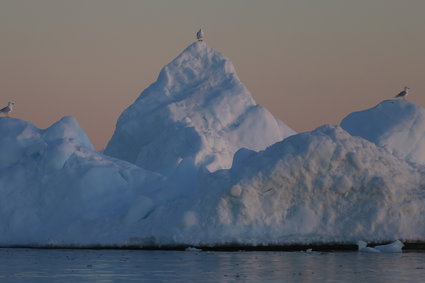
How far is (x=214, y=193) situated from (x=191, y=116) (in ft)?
57.5

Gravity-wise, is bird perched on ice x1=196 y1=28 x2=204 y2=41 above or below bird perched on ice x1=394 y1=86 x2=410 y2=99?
above

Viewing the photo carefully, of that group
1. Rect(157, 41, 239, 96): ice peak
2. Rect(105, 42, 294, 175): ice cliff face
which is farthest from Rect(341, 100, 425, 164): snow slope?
Rect(157, 41, 239, 96): ice peak

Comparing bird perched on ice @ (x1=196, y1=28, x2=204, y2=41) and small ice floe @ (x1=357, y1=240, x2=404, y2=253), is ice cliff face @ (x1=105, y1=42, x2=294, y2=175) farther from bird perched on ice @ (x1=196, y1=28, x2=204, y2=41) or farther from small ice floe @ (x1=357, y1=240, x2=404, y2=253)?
small ice floe @ (x1=357, y1=240, x2=404, y2=253)

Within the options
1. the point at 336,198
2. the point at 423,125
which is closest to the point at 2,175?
the point at 336,198

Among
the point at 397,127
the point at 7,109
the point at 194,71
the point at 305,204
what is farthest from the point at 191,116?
the point at 305,204

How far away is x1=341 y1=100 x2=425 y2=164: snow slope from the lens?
48531mm

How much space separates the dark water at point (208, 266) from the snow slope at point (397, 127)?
52.4 ft

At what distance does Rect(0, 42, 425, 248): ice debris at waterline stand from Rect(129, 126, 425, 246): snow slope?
4 cm

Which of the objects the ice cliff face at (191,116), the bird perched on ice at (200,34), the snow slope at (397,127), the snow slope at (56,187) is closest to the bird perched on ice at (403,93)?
the snow slope at (397,127)

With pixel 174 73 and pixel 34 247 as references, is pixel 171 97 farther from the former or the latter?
pixel 34 247

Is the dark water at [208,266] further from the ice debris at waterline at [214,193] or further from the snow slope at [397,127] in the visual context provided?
the snow slope at [397,127]

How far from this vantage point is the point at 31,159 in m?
42.7

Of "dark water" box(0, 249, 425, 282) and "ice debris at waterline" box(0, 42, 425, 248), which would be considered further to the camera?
"ice debris at waterline" box(0, 42, 425, 248)

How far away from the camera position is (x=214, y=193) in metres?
36.5
